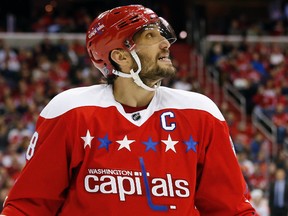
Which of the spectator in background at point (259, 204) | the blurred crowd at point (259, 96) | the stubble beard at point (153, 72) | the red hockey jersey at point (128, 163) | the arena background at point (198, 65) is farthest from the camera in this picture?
the arena background at point (198, 65)

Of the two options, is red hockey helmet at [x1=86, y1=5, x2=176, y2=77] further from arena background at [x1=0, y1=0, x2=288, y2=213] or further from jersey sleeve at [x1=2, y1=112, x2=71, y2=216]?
arena background at [x1=0, y1=0, x2=288, y2=213]

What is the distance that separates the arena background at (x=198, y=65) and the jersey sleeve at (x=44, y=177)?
6398 mm

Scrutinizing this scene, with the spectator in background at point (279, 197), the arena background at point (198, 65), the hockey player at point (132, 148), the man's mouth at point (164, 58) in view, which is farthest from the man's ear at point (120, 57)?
the spectator in background at point (279, 197)

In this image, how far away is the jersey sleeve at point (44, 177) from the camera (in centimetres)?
299

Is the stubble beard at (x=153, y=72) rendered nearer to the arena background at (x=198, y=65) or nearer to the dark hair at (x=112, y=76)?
the dark hair at (x=112, y=76)

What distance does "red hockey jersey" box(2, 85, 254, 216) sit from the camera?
2.94 m

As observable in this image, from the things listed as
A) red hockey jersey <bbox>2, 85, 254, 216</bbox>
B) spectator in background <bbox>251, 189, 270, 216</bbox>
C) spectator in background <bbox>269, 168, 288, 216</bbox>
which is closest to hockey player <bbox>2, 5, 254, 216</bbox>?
red hockey jersey <bbox>2, 85, 254, 216</bbox>

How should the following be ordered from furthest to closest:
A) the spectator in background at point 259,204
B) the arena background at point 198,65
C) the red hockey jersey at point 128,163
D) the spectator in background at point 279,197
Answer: the arena background at point 198,65 → the spectator in background at point 279,197 → the spectator in background at point 259,204 → the red hockey jersey at point 128,163

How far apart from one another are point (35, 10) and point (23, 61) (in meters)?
5.53

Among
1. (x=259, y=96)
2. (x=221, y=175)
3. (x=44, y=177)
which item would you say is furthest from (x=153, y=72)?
(x=259, y=96)

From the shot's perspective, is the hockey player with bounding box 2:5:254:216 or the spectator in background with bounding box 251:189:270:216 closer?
the hockey player with bounding box 2:5:254:216

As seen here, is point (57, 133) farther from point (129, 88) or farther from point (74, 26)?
point (74, 26)

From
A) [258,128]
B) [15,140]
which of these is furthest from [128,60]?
[258,128]

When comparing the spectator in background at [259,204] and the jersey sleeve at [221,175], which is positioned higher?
the jersey sleeve at [221,175]
